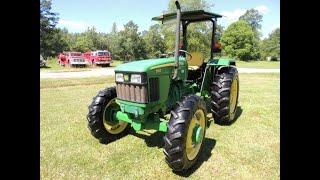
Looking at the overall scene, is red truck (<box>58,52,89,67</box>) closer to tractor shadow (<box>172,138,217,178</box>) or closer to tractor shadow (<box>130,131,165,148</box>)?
tractor shadow (<box>130,131,165,148</box>)

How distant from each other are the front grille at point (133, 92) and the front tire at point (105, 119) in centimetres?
55

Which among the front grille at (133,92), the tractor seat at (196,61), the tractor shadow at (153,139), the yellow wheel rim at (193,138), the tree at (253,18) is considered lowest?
the tractor shadow at (153,139)

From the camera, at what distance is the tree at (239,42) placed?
179ft

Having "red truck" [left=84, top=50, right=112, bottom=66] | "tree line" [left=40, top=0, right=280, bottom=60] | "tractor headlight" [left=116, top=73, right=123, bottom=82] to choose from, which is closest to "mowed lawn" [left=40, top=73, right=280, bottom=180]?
"tractor headlight" [left=116, top=73, right=123, bottom=82]

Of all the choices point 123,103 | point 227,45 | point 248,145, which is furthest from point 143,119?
point 227,45

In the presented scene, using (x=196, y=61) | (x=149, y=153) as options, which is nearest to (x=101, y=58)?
(x=196, y=61)

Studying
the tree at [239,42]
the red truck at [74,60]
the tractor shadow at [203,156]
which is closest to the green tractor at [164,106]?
the tractor shadow at [203,156]

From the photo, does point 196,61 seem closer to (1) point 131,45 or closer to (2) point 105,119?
(2) point 105,119

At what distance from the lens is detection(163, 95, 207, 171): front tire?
3.35 metres

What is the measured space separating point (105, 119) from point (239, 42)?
180 ft

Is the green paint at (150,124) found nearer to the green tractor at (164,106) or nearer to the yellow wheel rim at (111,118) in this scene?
the green tractor at (164,106)
